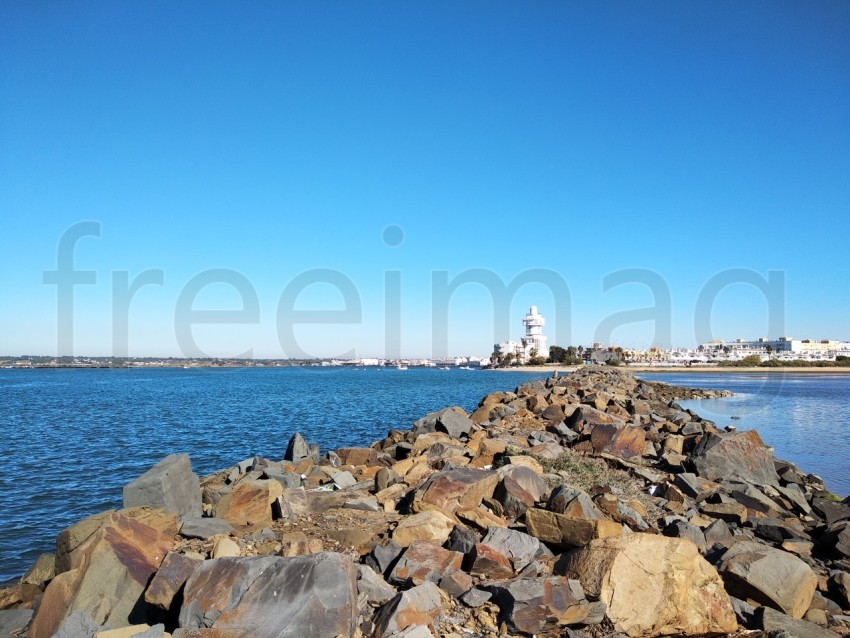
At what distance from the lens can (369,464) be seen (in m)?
14.5

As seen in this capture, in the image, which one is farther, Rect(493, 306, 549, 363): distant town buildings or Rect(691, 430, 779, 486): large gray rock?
Rect(493, 306, 549, 363): distant town buildings

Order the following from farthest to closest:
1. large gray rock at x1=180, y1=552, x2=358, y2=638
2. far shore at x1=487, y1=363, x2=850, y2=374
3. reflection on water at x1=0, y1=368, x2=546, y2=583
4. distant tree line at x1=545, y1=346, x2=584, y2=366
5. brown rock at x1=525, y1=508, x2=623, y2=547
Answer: distant tree line at x1=545, y1=346, x2=584, y2=366, far shore at x1=487, y1=363, x2=850, y2=374, reflection on water at x1=0, y1=368, x2=546, y2=583, brown rock at x1=525, y1=508, x2=623, y2=547, large gray rock at x1=180, y1=552, x2=358, y2=638

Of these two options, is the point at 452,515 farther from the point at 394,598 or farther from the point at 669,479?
the point at 669,479

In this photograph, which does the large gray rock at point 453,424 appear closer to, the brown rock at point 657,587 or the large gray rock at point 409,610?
the brown rock at point 657,587

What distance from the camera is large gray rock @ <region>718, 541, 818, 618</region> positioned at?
6.71m

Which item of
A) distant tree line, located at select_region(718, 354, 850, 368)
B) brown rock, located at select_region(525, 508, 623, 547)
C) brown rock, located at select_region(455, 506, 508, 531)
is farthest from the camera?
distant tree line, located at select_region(718, 354, 850, 368)

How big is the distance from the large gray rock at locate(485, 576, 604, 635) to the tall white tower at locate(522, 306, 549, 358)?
6805 inches

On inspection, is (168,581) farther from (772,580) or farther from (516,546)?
(772,580)

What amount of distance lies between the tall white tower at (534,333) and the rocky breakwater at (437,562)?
169 meters

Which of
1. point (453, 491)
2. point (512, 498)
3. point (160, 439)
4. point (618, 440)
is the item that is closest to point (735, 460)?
point (618, 440)

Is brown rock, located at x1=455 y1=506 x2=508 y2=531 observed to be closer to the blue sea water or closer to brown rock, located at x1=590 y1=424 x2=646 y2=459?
brown rock, located at x1=590 y1=424 x2=646 y2=459

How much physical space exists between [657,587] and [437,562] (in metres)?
2.53

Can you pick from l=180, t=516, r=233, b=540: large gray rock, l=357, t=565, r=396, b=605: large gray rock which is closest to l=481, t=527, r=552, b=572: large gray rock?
l=357, t=565, r=396, b=605: large gray rock

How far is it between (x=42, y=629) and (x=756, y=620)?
26.7 feet
